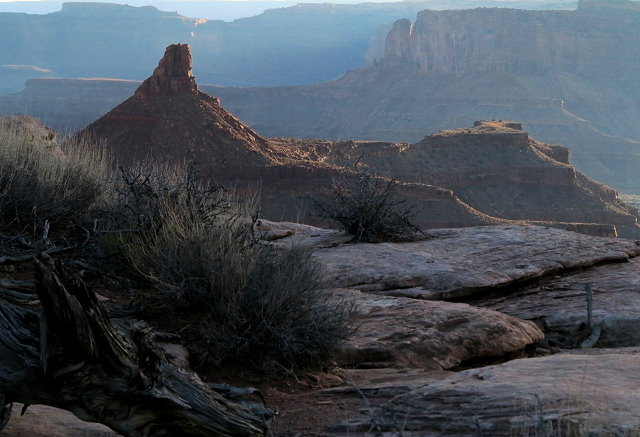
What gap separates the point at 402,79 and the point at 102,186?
346ft

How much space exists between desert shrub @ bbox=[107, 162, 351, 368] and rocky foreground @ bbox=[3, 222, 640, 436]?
281mm

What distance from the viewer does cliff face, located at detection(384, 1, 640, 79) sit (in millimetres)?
113188

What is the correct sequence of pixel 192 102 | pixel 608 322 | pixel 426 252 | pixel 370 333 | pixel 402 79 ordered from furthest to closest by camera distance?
pixel 402 79 < pixel 192 102 < pixel 426 252 < pixel 608 322 < pixel 370 333

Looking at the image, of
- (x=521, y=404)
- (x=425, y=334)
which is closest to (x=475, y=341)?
(x=425, y=334)

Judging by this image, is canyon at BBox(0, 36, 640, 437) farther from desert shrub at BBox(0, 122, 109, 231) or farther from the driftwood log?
desert shrub at BBox(0, 122, 109, 231)

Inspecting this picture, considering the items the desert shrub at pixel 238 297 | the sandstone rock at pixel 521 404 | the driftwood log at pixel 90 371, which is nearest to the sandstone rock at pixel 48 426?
the driftwood log at pixel 90 371

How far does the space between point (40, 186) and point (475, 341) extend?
4.20 m

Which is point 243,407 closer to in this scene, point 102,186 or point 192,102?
point 102,186

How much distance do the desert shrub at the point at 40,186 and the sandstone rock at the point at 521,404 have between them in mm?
3970

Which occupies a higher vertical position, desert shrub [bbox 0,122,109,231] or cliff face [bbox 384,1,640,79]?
cliff face [bbox 384,1,640,79]

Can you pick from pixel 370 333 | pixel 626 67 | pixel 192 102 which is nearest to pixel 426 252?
pixel 370 333

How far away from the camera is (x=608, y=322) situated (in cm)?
757

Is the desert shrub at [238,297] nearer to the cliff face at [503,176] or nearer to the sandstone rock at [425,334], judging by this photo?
the sandstone rock at [425,334]

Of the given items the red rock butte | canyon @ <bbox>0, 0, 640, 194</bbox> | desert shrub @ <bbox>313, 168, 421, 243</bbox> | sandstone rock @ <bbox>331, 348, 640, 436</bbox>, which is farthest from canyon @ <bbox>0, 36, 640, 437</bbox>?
canyon @ <bbox>0, 0, 640, 194</bbox>
